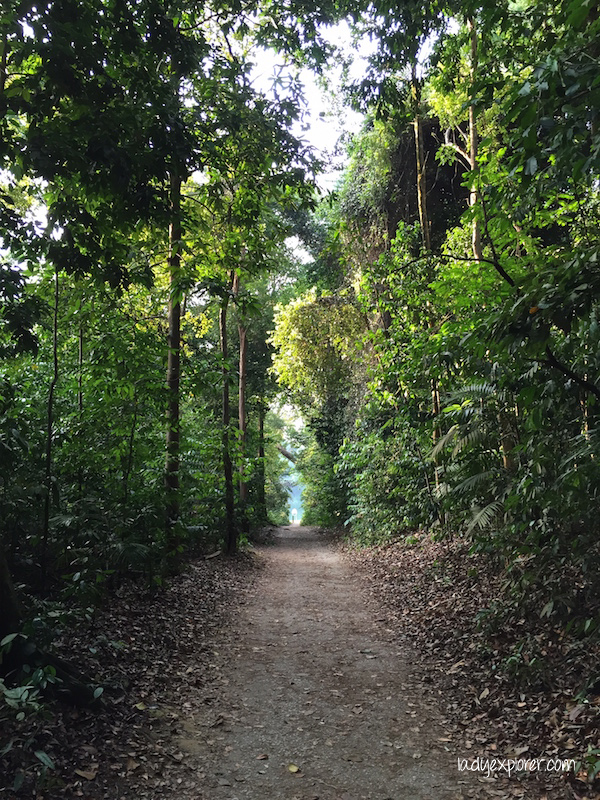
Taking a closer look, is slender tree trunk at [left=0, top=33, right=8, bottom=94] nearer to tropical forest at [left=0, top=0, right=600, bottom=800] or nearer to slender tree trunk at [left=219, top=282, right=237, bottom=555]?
tropical forest at [left=0, top=0, right=600, bottom=800]

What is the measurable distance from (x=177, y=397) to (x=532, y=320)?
6.23m

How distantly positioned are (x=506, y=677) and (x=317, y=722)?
71.1 inches

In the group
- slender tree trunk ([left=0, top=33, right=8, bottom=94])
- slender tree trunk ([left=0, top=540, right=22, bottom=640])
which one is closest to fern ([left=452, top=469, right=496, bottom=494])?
slender tree trunk ([left=0, top=540, right=22, bottom=640])

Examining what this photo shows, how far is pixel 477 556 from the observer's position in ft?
27.6

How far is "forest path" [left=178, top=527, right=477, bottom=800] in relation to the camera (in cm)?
374

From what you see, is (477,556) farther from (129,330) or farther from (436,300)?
(129,330)

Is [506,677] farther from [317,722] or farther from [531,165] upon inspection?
[531,165]

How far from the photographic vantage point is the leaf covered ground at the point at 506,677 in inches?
148

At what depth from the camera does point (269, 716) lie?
4.80 m

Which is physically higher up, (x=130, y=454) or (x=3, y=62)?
(x=3, y=62)

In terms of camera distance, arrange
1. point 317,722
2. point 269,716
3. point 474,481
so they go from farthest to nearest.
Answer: point 474,481
point 269,716
point 317,722

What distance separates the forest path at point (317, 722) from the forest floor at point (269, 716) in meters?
0.02

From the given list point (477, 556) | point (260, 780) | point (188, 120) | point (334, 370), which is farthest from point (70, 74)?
point (334, 370)

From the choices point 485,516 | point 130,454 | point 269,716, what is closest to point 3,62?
point 130,454
